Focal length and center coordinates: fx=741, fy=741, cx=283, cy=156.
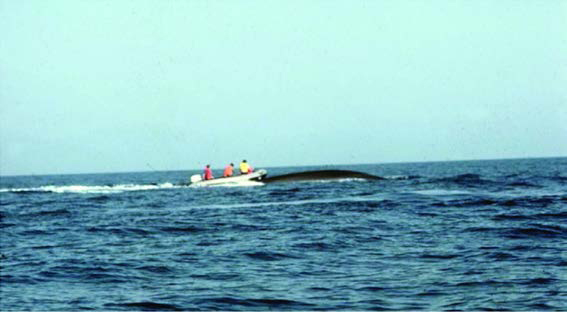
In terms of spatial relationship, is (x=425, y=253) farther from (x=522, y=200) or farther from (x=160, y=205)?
(x=160, y=205)

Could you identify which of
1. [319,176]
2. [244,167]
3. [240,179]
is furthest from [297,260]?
[319,176]

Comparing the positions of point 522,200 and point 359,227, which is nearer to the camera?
point 359,227

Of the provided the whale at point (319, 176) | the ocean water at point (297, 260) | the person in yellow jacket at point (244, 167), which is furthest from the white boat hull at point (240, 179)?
the ocean water at point (297, 260)

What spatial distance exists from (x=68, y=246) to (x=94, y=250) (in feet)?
5.25

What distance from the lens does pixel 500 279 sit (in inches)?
530

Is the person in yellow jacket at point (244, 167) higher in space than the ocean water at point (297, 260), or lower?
higher

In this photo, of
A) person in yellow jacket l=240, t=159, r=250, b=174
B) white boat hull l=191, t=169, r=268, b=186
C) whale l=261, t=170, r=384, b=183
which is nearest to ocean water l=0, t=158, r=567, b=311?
white boat hull l=191, t=169, r=268, b=186

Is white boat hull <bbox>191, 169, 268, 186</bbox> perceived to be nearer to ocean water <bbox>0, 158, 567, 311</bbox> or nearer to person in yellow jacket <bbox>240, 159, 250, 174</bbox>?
person in yellow jacket <bbox>240, 159, 250, 174</bbox>

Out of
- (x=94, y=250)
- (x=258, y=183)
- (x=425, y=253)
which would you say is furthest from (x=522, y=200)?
(x=258, y=183)

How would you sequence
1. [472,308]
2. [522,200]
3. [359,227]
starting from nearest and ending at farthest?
[472,308] < [359,227] < [522,200]

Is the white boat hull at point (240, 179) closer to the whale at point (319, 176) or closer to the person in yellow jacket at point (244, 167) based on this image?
the person in yellow jacket at point (244, 167)

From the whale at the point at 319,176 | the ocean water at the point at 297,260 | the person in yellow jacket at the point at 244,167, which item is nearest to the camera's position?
the ocean water at the point at 297,260

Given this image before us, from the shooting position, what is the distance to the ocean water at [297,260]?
12141 millimetres

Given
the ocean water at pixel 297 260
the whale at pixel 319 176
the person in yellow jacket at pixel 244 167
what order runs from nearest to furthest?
1. the ocean water at pixel 297 260
2. the person in yellow jacket at pixel 244 167
3. the whale at pixel 319 176
